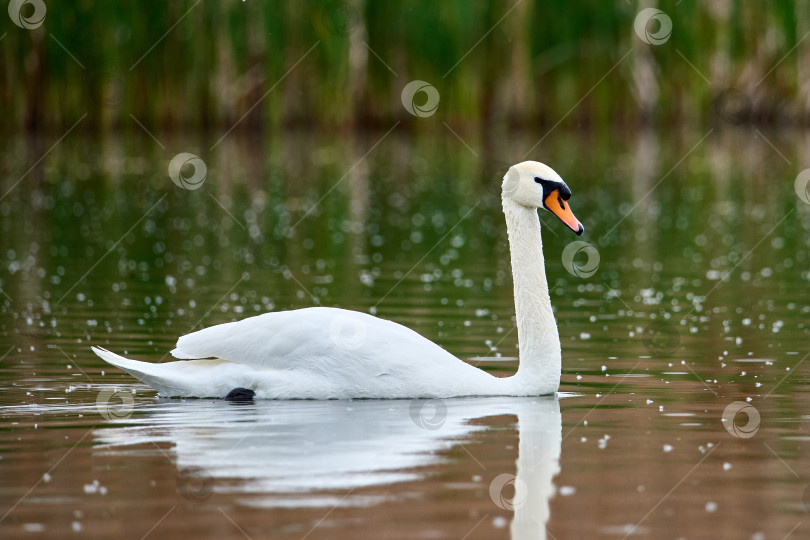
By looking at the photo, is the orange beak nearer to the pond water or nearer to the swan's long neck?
the swan's long neck

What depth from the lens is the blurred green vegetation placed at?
115 ft

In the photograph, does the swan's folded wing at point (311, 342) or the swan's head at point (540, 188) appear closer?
the swan's folded wing at point (311, 342)

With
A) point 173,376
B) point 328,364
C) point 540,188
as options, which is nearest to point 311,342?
point 328,364

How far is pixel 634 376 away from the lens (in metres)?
10.3

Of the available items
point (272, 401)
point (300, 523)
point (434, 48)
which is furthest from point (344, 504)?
point (434, 48)

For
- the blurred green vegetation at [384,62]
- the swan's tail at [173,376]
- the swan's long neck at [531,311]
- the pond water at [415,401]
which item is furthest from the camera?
the blurred green vegetation at [384,62]

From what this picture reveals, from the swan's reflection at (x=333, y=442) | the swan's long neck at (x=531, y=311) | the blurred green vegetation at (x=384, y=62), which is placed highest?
the blurred green vegetation at (x=384, y=62)

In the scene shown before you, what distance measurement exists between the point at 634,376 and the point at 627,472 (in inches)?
118

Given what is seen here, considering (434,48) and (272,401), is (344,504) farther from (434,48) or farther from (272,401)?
(434,48)

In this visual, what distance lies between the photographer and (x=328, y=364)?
9297 millimetres

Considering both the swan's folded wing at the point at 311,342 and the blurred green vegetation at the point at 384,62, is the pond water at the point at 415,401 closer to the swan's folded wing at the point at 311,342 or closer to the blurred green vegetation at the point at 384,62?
the swan's folded wing at the point at 311,342

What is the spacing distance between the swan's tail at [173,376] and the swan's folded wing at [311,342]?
0.10 metres

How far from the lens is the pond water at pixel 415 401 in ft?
21.8

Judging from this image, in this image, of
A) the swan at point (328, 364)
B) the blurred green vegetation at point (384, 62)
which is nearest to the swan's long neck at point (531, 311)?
the swan at point (328, 364)
